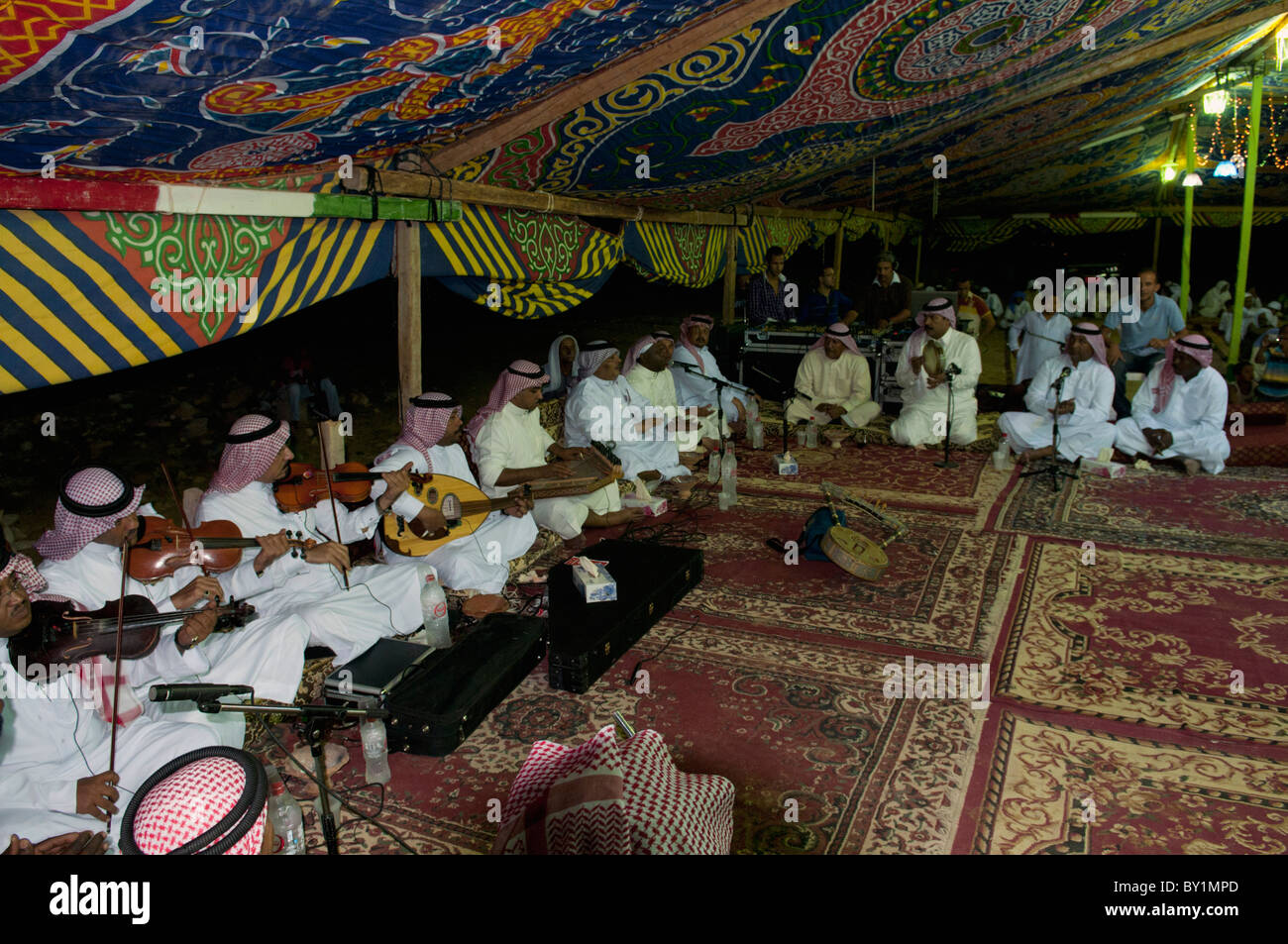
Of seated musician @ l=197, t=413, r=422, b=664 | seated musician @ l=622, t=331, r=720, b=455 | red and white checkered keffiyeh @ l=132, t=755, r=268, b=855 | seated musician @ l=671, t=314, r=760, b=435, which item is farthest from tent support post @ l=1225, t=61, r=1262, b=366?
red and white checkered keffiyeh @ l=132, t=755, r=268, b=855

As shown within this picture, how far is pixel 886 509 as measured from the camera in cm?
694

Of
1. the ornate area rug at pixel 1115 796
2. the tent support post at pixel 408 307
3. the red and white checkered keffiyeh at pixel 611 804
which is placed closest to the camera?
the red and white checkered keffiyeh at pixel 611 804

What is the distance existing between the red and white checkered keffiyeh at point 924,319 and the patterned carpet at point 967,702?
306 cm

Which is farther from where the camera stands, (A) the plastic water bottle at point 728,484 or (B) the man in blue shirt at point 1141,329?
(B) the man in blue shirt at point 1141,329

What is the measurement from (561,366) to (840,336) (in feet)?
10.4

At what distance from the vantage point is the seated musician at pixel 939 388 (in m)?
8.88

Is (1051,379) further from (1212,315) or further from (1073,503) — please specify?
(1212,315)

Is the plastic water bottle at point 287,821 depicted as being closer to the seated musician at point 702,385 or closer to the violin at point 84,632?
the violin at point 84,632

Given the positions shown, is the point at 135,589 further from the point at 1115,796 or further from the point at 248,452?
the point at 1115,796

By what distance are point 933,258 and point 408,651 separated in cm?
2197

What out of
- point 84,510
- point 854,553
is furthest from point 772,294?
point 84,510

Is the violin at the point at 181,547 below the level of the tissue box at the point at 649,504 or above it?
above


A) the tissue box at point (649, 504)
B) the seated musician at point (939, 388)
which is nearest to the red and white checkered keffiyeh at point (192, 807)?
the tissue box at point (649, 504)

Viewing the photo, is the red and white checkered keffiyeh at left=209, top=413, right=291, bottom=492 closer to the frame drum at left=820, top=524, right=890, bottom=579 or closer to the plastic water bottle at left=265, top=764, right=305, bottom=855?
the plastic water bottle at left=265, top=764, right=305, bottom=855
